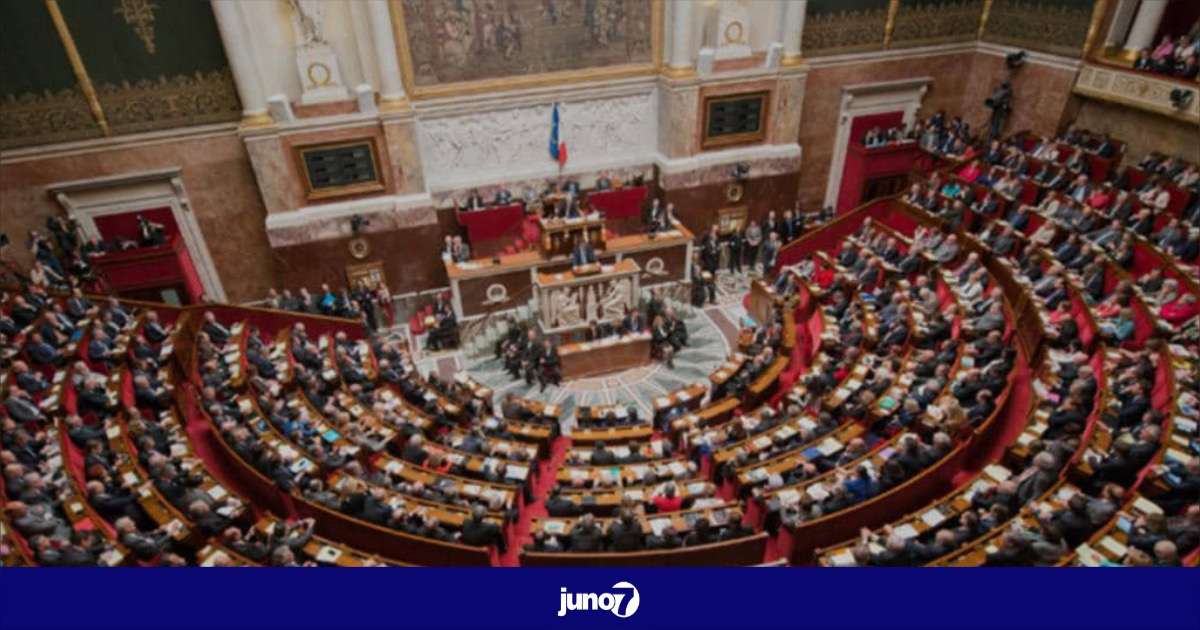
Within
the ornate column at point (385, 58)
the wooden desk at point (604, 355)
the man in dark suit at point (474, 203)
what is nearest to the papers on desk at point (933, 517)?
the wooden desk at point (604, 355)

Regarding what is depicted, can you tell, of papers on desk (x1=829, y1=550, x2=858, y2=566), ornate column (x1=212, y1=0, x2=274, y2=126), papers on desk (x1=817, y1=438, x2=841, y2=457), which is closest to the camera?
papers on desk (x1=829, y1=550, x2=858, y2=566)

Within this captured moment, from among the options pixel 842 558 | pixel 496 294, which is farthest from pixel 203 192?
pixel 842 558

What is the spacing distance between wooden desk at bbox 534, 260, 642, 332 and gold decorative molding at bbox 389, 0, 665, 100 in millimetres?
4749

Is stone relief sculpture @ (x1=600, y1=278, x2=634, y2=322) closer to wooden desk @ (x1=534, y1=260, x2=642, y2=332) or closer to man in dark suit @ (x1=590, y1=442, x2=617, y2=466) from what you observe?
wooden desk @ (x1=534, y1=260, x2=642, y2=332)

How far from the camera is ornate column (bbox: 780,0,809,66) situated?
1603 cm

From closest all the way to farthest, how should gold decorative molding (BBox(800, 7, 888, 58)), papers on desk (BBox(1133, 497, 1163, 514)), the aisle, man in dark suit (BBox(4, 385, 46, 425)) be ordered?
papers on desk (BBox(1133, 497, 1163, 514)), the aisle, man in dark suit (BBox(4, 385, 46, 425)), gold decorative molding (BBox(800, 7, 888, 58))

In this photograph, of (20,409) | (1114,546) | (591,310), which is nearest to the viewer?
(1114,546)

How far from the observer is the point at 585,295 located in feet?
48.1

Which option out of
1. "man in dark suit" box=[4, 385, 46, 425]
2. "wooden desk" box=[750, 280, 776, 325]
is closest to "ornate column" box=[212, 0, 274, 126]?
"man in dark suit" box=[4, 385, 46, 425]

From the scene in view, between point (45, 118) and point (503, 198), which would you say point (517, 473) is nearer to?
point (503, 198)

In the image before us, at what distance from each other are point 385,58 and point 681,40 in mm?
6945

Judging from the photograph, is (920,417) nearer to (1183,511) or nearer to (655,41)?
(1183,511)

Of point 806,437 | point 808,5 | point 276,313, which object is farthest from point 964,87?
point 276,313

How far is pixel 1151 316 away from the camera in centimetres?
956
